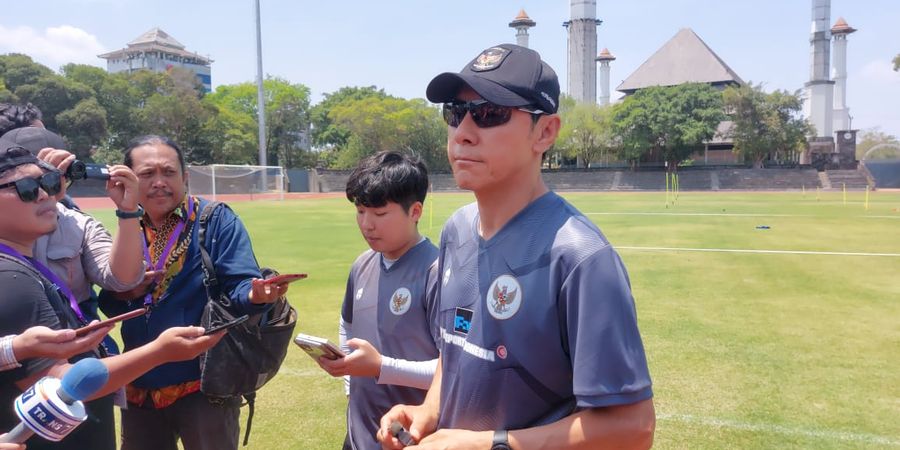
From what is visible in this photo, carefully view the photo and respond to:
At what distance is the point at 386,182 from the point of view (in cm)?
300

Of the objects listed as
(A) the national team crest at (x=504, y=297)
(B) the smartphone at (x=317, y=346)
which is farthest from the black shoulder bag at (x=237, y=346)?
(A) the national team crest at (x=504, y=297)

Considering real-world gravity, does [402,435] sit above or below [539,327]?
below

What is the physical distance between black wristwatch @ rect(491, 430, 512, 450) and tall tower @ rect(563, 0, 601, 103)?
75.6 metres

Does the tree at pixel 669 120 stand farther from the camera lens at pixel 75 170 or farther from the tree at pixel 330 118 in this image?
the camera lens at pixel 75 170

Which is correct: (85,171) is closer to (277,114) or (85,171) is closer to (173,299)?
(173,299)

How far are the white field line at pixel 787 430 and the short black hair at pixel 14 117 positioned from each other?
489cm

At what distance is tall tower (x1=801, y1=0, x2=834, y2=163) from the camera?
66500 mm

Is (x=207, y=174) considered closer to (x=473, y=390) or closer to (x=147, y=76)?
(x=147, y=76)

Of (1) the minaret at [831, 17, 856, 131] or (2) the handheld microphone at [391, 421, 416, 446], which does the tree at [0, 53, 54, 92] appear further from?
(1) the minaret at [831, 17, 856, 131]

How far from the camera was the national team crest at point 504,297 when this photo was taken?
166 centimetres

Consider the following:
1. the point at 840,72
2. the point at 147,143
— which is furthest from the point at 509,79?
the point at 840,72

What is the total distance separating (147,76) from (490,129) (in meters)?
64.8

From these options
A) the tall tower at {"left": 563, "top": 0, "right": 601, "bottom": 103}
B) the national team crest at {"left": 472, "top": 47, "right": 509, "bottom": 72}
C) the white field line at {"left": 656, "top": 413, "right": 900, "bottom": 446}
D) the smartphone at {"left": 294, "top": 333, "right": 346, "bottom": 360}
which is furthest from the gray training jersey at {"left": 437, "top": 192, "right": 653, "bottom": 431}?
the tall tower at {"left": 563, "top": 0, "right": 601, "bottom": 103}

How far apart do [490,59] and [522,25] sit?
79546 mm
